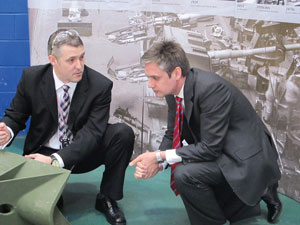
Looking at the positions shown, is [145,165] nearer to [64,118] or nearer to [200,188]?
[200,188]

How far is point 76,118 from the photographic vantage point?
7.45 ft

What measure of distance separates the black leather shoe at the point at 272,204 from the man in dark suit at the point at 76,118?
834 millimetres

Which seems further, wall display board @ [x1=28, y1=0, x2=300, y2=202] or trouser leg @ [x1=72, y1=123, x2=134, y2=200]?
wall display board @ [x1=28, y1=0, x2=300, y2=202]

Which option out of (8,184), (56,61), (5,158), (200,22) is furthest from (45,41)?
(8,184)

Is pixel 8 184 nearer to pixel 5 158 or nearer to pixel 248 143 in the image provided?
pixel 5 158

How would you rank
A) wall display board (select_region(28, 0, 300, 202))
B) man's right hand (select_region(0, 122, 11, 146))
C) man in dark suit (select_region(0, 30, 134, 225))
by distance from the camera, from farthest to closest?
wall display board (select_region(28, 0, 300, 202))
man in dark suit (select_region(0, 30, 134, 225))
man's right hand (select_region(0, 122, 11, 146))

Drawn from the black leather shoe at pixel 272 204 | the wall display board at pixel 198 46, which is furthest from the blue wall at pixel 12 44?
the black leather shoe at pixel 272 204

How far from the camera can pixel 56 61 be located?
2.19m

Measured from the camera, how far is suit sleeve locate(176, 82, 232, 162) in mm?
1973

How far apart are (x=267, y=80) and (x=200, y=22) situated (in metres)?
0.62

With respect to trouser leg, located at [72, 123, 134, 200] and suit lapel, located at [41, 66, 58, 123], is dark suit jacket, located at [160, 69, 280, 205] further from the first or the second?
suit lapel, located at [41, 66, 58, 123]

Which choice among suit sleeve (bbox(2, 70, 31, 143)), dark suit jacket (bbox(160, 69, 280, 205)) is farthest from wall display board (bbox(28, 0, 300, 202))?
suit sleeve (bbox(2, 70, 31, 143))

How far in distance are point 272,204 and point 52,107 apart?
1368mm

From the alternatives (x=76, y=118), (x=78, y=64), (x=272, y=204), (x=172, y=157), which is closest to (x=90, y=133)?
(x=76, y=118)
